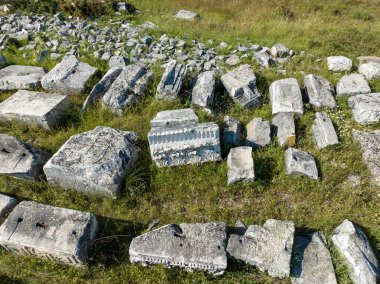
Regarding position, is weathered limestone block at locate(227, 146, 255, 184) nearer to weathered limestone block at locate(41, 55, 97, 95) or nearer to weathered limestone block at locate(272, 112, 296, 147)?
weathered limestone block at locate(272, 112, 296, 147)

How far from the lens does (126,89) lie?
577 cm

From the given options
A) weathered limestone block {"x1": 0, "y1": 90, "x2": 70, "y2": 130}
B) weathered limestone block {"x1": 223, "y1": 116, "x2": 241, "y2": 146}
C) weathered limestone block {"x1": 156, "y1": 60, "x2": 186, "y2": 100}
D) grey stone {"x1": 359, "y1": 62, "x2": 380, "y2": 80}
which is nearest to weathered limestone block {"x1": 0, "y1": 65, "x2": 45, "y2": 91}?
weathered limestone block {"x1": 0, "y1": 90, "x2": 70, "y2": 130}

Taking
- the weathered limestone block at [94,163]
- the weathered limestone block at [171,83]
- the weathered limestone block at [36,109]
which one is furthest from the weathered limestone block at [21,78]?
the weathered limestone block at [171,83]

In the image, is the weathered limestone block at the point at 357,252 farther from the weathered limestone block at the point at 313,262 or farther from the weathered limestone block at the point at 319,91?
the weathered limestone block at the point at 319,91

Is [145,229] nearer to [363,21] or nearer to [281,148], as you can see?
[281,148]

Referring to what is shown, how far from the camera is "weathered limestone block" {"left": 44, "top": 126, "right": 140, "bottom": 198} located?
4422 millimetres

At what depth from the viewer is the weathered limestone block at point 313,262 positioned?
3.62 m

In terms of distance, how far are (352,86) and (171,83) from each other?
314cm

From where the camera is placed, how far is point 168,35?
26.5 feet

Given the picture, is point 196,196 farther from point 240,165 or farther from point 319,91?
point 319,91

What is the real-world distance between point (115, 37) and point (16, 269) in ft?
18.3

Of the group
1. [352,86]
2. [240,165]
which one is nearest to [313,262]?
[240,165]

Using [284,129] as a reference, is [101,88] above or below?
above

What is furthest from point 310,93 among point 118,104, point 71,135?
point 71,135
